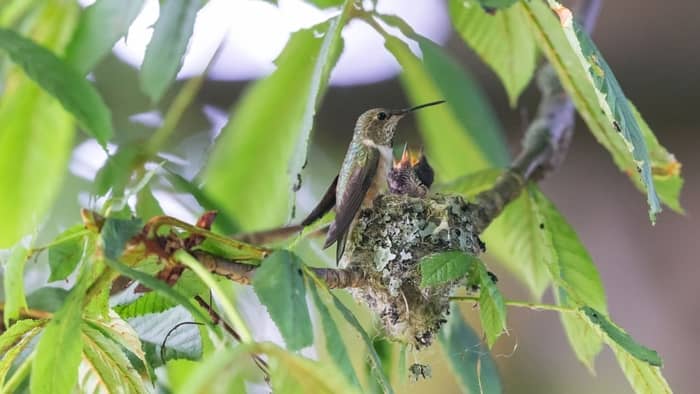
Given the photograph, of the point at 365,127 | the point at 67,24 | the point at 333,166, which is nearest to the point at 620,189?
the point at 333,166

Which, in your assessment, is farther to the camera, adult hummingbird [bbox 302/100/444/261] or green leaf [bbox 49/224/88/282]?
adult hummingbird [bbox 302/100/444/261]

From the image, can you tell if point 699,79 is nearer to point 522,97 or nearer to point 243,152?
point 522,97

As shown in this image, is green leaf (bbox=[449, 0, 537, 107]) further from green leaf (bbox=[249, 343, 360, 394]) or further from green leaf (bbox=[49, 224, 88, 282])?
green leaf (bbox=[249, 343, 360, 394])

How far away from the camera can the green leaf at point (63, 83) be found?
4.12 ft

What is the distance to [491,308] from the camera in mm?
1166

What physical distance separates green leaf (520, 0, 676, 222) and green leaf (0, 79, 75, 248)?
0.89m

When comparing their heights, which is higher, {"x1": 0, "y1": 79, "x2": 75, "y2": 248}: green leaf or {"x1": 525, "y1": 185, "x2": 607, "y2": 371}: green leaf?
{"x1": 0, "y1": 79, "x2": 75, "y2": 248}: green leaf

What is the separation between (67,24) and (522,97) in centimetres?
185

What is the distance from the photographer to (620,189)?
3582mm

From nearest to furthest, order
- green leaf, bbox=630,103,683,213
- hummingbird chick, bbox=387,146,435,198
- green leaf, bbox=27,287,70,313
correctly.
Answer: green leaf, bbox=27,287,70,313 → green leaf, bbox=630,103,683,213 → hummingbird chick, bbox=387,146,435,198

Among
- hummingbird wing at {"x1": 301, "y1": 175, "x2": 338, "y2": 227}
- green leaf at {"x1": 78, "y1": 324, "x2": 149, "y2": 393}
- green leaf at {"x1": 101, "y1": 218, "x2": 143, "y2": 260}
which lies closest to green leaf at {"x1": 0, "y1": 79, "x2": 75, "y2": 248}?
hummingbird wing at {"x1": 301, "y1": 175, "x2": 338, "y2": 227}

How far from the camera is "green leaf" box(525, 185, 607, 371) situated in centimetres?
142

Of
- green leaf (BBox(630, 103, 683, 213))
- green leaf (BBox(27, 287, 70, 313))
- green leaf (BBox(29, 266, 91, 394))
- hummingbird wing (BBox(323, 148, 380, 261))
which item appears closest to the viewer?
green leaf (BBox(29, 266, 91, 394))

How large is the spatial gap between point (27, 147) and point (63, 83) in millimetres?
456
